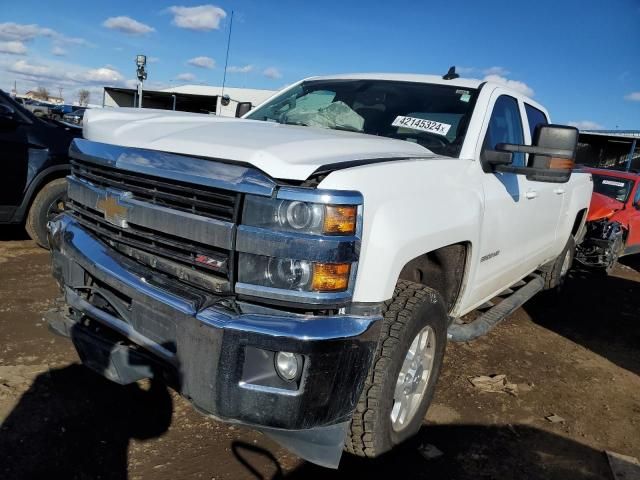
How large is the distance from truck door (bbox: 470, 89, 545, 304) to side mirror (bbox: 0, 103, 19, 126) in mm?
4494

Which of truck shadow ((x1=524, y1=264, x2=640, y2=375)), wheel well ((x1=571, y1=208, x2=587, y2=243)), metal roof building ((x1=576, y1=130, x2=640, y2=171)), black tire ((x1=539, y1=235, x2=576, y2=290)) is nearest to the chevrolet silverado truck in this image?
truck shadow ((x1=524, y1=264, x2=640, y2=375))

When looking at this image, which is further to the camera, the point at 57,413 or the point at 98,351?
the point at 57,413

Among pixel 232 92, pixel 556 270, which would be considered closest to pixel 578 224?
pixel 556 270

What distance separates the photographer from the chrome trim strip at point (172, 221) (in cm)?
207

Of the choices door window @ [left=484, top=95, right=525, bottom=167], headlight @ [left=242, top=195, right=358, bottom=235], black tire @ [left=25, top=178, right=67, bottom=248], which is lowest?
black tire @ [left=25, top=178, right=67, bottom=248]

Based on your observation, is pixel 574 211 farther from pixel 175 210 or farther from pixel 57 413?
pixel 57 413

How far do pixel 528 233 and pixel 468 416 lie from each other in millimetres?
1520

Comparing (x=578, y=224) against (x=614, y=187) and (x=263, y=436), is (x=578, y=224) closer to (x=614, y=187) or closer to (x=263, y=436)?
(x=614, y=187)

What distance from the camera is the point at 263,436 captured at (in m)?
2.87

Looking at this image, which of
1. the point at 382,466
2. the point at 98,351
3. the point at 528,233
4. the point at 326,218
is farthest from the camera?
the point at 528,233

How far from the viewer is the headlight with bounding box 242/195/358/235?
2.01m

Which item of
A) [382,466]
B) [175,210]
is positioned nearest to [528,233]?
[382,466]

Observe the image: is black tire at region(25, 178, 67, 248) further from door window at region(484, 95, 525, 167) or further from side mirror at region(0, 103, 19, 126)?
door window at region(484, 95, 525, 167)

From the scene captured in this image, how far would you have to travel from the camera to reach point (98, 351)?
97.7 inches
